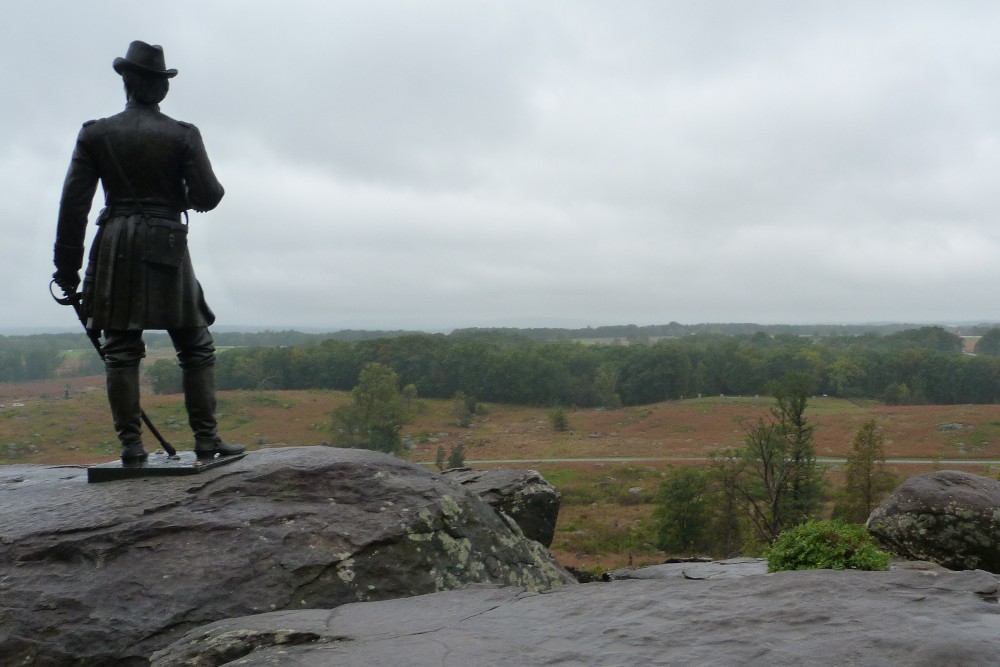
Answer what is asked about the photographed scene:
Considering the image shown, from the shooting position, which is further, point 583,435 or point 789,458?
point 583,435

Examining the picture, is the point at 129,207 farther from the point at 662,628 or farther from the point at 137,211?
the point at 662,628

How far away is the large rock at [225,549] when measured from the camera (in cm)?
466

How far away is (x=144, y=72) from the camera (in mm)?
6344

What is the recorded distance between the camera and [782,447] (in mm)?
27359

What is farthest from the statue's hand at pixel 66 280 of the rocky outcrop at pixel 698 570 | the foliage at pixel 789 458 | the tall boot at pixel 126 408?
the foliage at pixel 789 458

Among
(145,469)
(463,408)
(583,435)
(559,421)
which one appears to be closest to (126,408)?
(145,469)

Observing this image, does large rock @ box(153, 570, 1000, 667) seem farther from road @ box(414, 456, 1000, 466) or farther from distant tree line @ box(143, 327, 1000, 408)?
distant tree line @ box(143, 327, 1000, 408)

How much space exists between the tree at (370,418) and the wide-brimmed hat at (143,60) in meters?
32.5

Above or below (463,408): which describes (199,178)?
above

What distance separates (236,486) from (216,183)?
290 cm

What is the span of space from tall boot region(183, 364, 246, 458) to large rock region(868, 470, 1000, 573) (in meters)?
9.17

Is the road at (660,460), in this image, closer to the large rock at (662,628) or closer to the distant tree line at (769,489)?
the distant tree line at (769,489)

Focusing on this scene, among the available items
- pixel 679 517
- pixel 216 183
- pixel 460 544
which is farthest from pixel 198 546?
pixel 679 517

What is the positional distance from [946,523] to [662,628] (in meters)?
8.61
